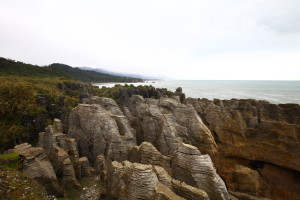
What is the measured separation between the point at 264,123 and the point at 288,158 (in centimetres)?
408

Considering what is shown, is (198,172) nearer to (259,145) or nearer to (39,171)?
(39,171)

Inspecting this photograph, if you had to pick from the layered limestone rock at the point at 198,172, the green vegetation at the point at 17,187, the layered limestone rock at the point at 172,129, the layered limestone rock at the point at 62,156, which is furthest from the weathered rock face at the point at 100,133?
the green vegetation at the point at 17,187

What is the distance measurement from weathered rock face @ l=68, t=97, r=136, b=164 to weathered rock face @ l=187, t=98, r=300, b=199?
8.85 metres

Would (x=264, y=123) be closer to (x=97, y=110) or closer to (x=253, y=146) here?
(x=253, y=146)

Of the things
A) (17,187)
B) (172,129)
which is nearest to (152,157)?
(172,129)

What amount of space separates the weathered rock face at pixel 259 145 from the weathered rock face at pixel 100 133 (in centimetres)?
885

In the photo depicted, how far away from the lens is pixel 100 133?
14945 millimetres

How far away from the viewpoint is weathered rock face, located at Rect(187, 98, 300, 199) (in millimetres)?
16758

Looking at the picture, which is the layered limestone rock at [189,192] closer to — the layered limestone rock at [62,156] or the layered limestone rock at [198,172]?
the layered limestone rock at [198,172]

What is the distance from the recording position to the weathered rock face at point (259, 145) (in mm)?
16758

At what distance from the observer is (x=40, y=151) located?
11344mm

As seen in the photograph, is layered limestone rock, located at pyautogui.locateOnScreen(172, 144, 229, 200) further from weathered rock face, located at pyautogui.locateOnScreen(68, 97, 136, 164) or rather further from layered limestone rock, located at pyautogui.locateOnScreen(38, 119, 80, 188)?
layered limestone rock, located at pyautogui.locateOnScreen(38, 119, 80, 188)

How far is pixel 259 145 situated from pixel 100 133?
17391mm

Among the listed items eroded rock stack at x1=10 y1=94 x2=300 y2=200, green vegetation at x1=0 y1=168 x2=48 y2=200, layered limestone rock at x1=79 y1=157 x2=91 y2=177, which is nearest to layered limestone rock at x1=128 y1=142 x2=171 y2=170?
eroded rock stack at x1=10 y1=94 x2=300 y2=200
